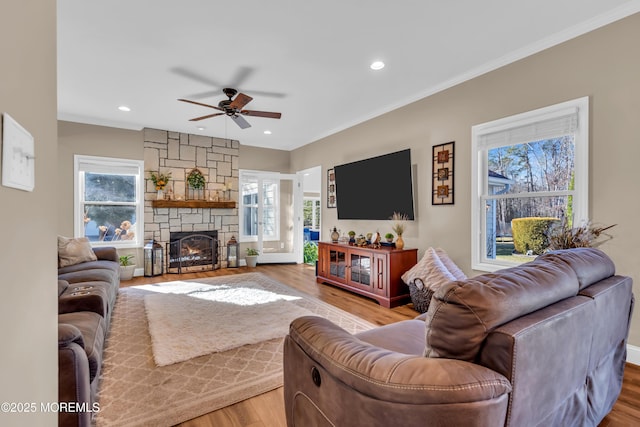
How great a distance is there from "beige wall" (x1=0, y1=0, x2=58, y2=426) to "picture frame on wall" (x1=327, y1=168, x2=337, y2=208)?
16.1ft

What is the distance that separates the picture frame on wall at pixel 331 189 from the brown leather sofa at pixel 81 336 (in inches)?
139

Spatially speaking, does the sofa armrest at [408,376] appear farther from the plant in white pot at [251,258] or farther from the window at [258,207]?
the window at [258,207]

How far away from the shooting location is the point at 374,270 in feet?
12.8

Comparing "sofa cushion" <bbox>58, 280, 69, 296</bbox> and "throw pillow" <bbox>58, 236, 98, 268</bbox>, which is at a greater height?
"throw pillow" <bbox>58, 236, 98, 268</bbox>

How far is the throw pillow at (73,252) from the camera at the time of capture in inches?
135

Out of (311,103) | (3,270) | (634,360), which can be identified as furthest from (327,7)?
(634,360)

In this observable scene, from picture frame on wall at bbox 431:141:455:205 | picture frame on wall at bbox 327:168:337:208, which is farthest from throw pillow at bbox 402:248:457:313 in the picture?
picture frame on wall at bbox 327:168:337:208

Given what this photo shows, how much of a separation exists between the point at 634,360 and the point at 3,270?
3.58m

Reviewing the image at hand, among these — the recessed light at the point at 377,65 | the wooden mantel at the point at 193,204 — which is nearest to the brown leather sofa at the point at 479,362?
the recessed light at the point at 377,65

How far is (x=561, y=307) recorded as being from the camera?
1084 millimetres

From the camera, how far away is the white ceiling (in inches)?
90.1

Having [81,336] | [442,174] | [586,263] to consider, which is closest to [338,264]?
[442,174]

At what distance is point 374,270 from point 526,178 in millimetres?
1980

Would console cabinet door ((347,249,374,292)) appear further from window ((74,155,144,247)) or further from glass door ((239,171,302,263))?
window ((74,155,144,247))
